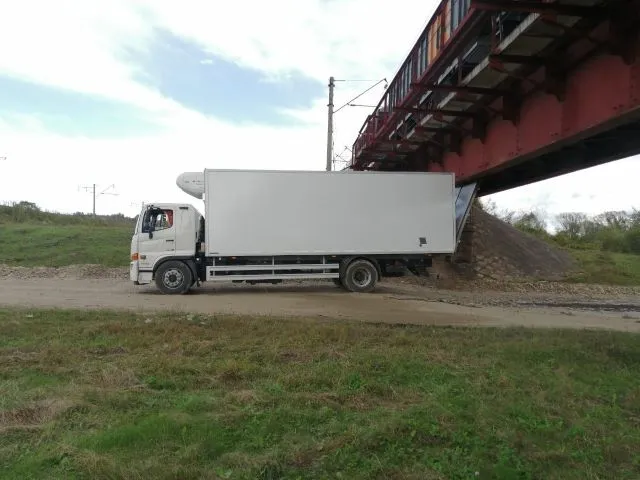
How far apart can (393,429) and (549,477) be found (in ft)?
3.82

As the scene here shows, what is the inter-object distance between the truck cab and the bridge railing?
6360 millimetres

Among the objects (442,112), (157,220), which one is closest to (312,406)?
(442,112)

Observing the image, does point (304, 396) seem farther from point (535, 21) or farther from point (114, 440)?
point (535, 21)

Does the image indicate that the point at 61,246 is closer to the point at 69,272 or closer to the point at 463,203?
the point at 69,272

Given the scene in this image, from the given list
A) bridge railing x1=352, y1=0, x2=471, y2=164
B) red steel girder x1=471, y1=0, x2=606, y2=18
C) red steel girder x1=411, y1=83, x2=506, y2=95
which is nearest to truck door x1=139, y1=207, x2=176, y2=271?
bridge railing x1=352, y1=0, x2=471, y2=164

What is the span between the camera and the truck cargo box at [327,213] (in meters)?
16.1

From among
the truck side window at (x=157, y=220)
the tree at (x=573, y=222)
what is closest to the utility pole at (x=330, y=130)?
the truck side window at (x=157, y=220)

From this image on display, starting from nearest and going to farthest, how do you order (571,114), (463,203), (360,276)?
(571,114)
(360,276)
(463,203)

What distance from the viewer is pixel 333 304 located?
1398 centimetres

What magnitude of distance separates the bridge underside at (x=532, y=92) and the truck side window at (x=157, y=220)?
670 cm

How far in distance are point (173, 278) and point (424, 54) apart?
909cm

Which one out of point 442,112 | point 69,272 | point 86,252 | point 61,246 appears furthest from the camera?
point 61,246

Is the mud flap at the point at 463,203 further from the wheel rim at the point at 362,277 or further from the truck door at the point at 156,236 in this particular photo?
the truck door at the point at 156,236

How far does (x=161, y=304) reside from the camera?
1342 centimetres
